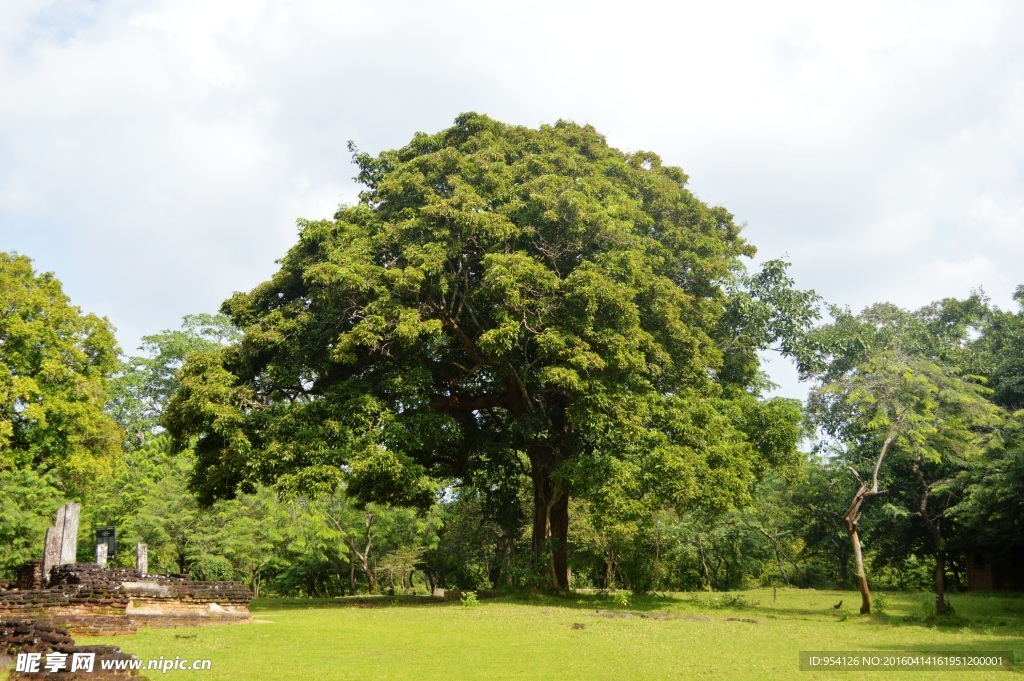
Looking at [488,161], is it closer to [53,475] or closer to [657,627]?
[657,627]

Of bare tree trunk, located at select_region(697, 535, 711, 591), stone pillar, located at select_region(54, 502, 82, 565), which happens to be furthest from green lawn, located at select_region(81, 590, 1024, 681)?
bare tree trunk, located at select_region(697, 535, 711, 591)

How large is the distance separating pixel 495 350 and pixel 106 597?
9.20 meters

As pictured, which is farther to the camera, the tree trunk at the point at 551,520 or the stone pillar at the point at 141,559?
the tree trunk at the point at 551,520

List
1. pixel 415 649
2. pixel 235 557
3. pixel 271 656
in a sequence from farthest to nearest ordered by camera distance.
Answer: pixel 235 557 < pixel 415 649 < pixel 271 656

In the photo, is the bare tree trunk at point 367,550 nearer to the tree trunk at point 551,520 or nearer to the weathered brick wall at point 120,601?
the tree trunk at point 551,520

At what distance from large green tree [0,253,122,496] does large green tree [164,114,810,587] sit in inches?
307

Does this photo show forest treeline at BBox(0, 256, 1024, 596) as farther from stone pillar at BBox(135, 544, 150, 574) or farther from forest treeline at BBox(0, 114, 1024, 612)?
stone pillar at BBox(135, 544, 150, 574)

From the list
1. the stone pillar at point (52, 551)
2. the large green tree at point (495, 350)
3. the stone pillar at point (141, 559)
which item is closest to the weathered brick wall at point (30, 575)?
the stone pillar at point (52, 551)

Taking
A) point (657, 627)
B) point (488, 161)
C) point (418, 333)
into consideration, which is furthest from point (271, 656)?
point (488, 161)

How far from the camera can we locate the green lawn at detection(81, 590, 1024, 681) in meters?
9.76

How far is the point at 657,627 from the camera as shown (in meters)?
14.8

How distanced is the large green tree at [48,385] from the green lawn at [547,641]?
10109 mm

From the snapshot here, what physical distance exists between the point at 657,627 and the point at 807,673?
517 centimetres

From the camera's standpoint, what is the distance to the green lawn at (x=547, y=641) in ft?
32.0
